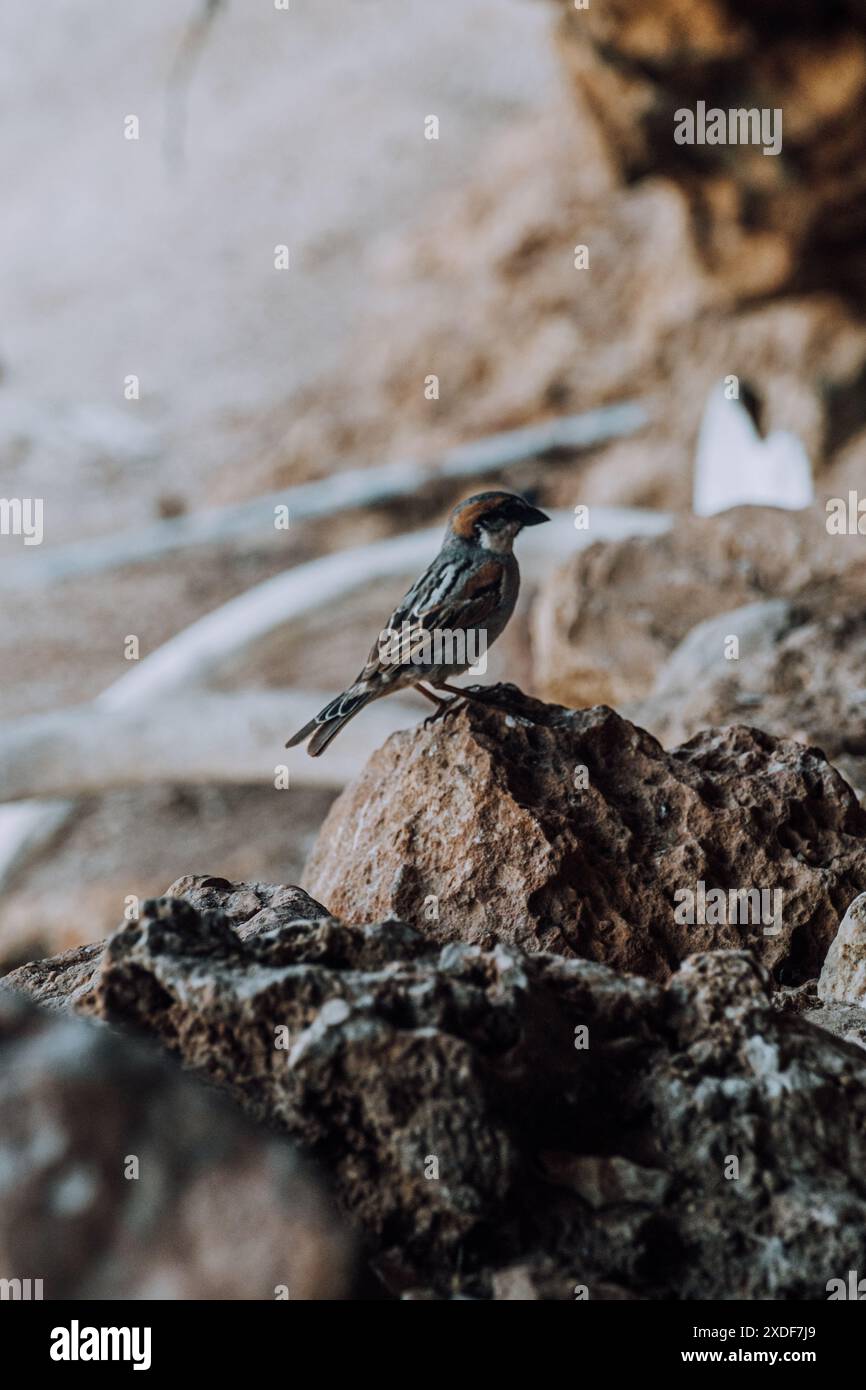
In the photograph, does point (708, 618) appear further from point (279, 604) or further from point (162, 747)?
point (279, 604)

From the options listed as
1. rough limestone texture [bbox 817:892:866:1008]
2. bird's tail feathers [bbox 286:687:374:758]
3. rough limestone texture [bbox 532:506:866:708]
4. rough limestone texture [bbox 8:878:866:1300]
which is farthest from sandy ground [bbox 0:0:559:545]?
rough limestone texture [bbox 8:878:866:1300]

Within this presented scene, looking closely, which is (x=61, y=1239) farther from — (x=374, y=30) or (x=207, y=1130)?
(x=374, y=30)

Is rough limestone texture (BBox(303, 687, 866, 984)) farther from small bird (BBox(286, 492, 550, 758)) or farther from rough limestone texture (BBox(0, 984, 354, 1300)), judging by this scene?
rough limestone texture (BBox(0, 984, 354, 1300))

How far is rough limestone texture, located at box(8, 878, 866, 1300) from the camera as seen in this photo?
1758 mm

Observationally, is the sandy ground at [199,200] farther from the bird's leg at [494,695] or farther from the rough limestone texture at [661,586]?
the bird's leg at [494,695]

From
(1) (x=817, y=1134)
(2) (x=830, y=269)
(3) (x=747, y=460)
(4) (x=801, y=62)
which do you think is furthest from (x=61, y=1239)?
(2) (x=830, y=269)

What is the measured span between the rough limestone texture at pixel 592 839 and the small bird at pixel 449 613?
0.30 m

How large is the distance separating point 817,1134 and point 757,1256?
0.19 m

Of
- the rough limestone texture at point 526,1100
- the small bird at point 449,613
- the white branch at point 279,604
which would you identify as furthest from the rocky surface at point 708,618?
the white branch at point 279,604

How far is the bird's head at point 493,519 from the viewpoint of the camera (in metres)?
3.59

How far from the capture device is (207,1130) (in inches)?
62.9

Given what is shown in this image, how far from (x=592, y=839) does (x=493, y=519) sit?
1027 mm

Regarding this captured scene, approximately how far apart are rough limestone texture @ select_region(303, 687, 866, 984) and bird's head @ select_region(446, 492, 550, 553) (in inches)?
24.1
